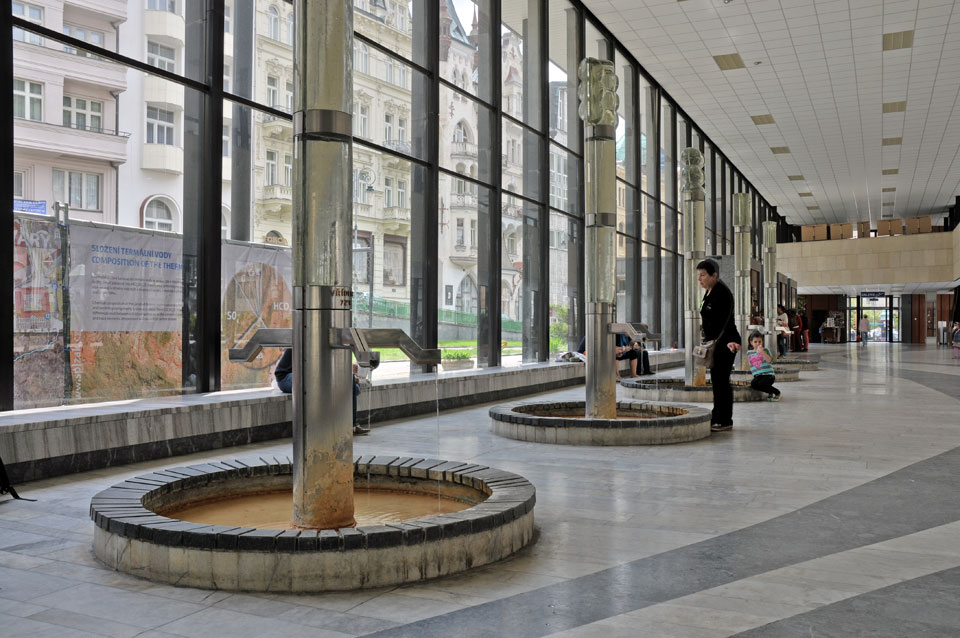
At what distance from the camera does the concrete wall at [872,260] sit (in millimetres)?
36531

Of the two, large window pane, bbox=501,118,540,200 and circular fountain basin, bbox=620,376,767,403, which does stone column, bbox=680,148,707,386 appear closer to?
circular fountain basin, bbox=620,376,767,403

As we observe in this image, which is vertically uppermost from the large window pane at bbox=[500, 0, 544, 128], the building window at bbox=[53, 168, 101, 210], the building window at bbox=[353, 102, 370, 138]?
the large window pane at bbox=[500, 0, 544, 128]

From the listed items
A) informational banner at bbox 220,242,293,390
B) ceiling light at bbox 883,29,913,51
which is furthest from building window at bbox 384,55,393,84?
ceiling light at bbox 883,29,913,51

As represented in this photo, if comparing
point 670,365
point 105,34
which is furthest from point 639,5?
point 105,34

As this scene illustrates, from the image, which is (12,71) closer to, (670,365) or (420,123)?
(420,123)

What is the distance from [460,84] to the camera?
12.0 m

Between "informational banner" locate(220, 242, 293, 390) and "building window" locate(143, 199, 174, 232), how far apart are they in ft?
2.16

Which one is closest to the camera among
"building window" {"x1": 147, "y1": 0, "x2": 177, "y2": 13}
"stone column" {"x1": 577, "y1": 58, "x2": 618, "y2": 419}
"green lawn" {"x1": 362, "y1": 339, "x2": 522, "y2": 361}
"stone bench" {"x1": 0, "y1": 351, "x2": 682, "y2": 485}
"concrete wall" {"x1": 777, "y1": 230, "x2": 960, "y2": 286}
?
"stone bench" {"x1": 0, "y1": 351, "x2": 682, "y2": 485}

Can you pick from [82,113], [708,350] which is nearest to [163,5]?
[82,113]

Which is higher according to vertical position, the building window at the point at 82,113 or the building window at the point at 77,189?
the building window at the point at 82,113

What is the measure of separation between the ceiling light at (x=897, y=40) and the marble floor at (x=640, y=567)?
40.2 feet

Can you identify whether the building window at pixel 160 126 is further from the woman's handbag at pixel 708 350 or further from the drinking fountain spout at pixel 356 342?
the woman's handbag at pixel 708 350

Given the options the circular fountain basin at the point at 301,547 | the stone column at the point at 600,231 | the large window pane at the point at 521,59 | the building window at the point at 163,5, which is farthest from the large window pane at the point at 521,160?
the circular fountain basin at the point at 301,547

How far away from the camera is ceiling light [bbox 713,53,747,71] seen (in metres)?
17.2
